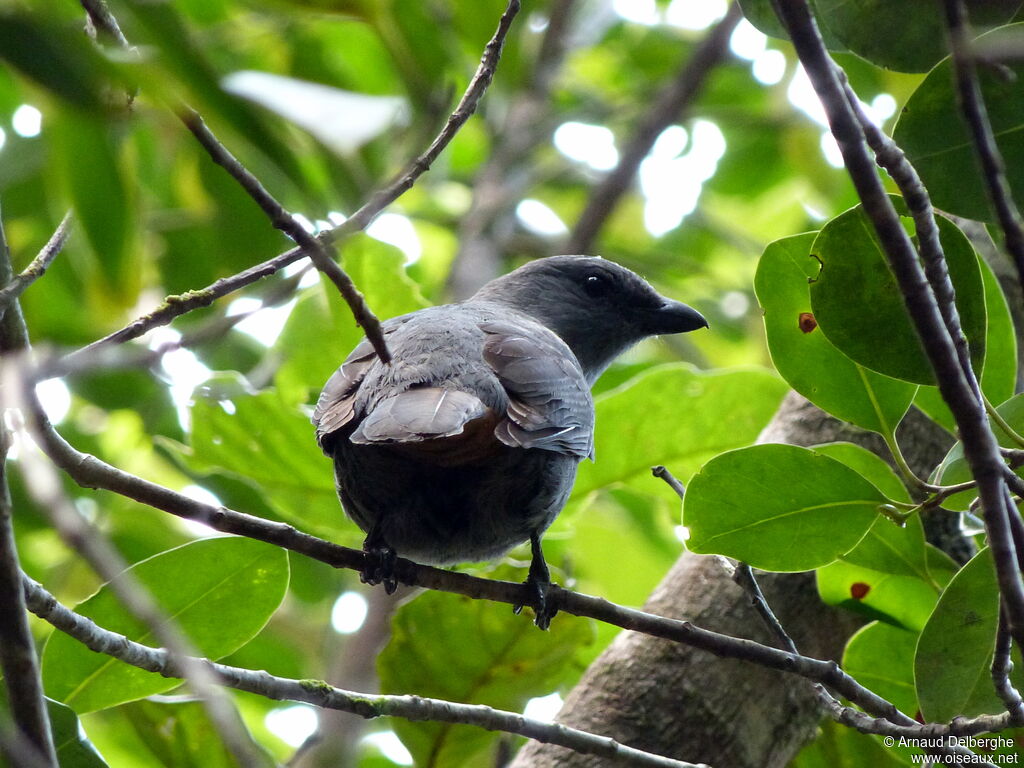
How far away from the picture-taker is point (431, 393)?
9.43 ft

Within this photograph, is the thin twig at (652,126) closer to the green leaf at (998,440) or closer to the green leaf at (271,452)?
Answer: the green leaf at (271,452)

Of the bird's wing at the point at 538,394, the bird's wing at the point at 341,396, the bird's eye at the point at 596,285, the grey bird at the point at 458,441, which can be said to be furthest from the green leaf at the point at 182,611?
the bird's eye at the point at 596,285

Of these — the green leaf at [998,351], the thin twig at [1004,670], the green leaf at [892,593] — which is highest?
the green leaf at [998,351]

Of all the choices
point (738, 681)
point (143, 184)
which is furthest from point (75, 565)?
point (738, 681)

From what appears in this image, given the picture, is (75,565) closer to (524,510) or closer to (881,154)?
(524,510)

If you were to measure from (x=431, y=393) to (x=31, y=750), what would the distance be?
156 cm

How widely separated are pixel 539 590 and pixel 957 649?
1039mm

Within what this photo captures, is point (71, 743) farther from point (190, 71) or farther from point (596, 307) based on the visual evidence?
point (596, 307)

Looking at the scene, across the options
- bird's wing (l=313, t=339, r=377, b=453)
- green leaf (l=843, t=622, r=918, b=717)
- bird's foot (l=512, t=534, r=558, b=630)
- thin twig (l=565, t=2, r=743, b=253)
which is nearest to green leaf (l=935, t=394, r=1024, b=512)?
green leaf (l=843, t=622, r=918, b=717)

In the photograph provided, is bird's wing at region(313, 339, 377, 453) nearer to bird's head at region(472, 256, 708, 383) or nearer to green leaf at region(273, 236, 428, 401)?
green leaf at region(273, 236, 428, 401)

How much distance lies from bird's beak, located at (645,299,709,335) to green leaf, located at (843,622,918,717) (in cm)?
189

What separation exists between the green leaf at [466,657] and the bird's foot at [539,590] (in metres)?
0.08

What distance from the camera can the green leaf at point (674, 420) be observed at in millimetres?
3643

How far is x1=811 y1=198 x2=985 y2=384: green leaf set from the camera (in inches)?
87.5
